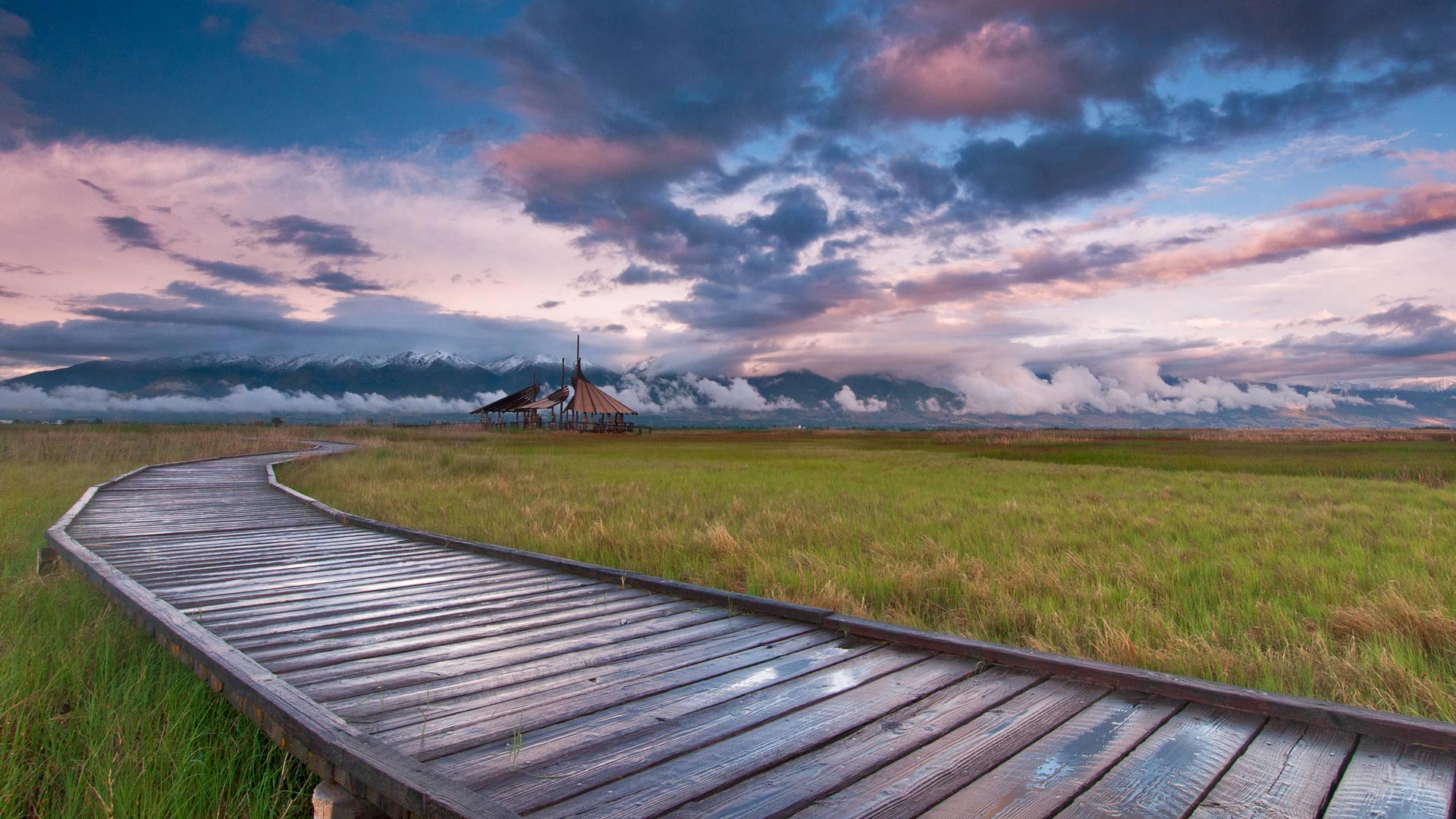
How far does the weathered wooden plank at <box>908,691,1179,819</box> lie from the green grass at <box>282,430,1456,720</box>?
195 centimetres

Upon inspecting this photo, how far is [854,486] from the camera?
19.4m

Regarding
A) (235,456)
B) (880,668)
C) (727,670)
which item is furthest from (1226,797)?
(235,456)

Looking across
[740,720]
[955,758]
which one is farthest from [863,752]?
[740,720]

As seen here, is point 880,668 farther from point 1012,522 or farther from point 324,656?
point 1012,522

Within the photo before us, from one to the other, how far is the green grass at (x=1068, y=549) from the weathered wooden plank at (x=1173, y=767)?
1963mm

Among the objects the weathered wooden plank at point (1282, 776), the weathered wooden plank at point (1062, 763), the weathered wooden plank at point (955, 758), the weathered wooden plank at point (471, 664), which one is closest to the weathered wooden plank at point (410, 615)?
the weathered wooden plank at point (471, 664)

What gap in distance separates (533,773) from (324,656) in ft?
7.81

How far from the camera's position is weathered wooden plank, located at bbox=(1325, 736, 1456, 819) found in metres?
2.50

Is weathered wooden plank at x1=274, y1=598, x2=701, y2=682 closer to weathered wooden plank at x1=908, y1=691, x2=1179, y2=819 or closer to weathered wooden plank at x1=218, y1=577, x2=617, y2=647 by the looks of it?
weathered wooden plank at x1=218, y1=577, x2=617, y2=647

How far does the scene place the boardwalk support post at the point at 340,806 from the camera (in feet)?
8.89

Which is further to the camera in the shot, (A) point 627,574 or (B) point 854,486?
(B) point 854,486

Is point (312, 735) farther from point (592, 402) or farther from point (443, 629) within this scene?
point (592, 402)

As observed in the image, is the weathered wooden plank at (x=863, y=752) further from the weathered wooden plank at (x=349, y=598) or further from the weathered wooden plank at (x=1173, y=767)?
the weathered wooden plank at (x=349, y=598)

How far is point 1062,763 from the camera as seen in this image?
9.43ft
